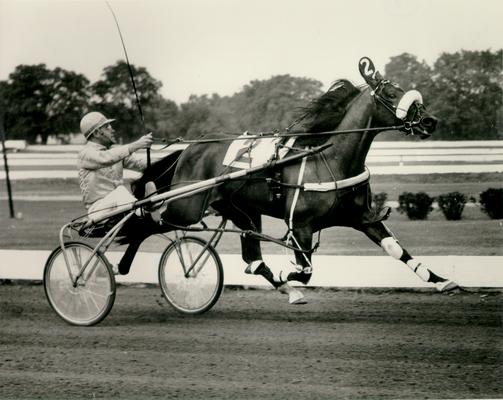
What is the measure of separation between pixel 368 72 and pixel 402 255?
1347 millimetres

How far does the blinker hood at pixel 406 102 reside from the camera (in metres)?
5.00

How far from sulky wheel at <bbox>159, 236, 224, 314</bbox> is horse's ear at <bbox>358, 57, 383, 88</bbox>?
5.69 feet

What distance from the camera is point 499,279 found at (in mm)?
5969

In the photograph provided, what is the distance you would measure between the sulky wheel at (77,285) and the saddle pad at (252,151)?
1.26 metres

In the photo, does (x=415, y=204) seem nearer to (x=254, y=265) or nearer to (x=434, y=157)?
(x=434, y=157)

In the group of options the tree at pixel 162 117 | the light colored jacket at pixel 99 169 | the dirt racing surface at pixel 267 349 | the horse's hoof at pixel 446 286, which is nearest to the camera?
the dirt racing surface at pixel 267 349

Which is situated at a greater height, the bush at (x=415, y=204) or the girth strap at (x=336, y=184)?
the girth strap at (x=336, y=184)

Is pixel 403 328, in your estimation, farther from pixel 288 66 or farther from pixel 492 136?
pixel 288 66

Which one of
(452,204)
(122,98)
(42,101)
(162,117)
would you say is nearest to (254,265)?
(162,117)

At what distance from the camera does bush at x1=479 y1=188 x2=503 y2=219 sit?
594 centimetres

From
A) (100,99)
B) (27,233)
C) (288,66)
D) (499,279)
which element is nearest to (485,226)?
(499,279)

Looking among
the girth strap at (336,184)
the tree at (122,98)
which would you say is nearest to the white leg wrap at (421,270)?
the girth strap at (336,184)

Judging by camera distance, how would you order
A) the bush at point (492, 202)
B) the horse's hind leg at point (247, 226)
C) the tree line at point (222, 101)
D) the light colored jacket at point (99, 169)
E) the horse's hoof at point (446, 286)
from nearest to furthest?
the horse's hoof at point (446, 286) < the light colored jacket at point (99, 169) < the horse's hind leg at point (247, 226) < the tree line at point (222, 101) < the bush at point (492, 202)

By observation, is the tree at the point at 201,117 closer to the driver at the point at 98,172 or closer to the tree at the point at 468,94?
the driver at the point at 98,172
